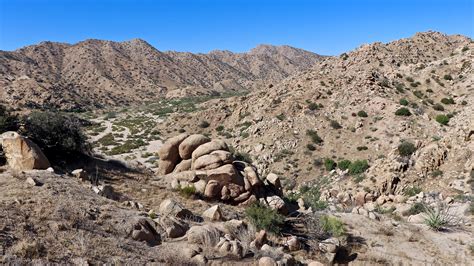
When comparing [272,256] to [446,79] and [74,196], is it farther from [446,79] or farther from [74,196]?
[446,79]

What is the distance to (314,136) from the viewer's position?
106 feet

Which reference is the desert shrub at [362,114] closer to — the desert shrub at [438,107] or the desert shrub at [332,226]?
the desert shrub at [438,107]

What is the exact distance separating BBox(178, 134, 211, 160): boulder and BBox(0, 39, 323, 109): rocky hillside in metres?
62.7

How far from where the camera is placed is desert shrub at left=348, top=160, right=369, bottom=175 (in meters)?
25.5

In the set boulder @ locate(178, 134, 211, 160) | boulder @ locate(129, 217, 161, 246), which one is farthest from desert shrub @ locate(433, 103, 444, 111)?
boulder @ locate(129, 217, 161, 246)

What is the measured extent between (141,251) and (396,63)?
159 feet

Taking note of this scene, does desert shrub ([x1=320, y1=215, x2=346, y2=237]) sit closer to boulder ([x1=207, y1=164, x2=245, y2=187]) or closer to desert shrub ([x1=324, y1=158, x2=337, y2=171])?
boulder ([x1=207, y1=164, x2=245, y2=187])

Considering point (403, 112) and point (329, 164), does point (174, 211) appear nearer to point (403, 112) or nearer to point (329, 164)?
point (329, 164)

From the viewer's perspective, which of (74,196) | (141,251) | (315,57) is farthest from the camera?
(315,57)

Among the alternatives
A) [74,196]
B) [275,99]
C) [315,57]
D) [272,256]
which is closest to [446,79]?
[275,99]

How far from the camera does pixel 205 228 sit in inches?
389

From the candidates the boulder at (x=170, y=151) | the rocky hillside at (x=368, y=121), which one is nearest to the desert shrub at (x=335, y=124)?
the rocky hillside at (x=368, y=121)

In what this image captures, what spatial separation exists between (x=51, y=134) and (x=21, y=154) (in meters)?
3.36

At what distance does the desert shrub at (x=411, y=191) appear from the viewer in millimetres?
20053
